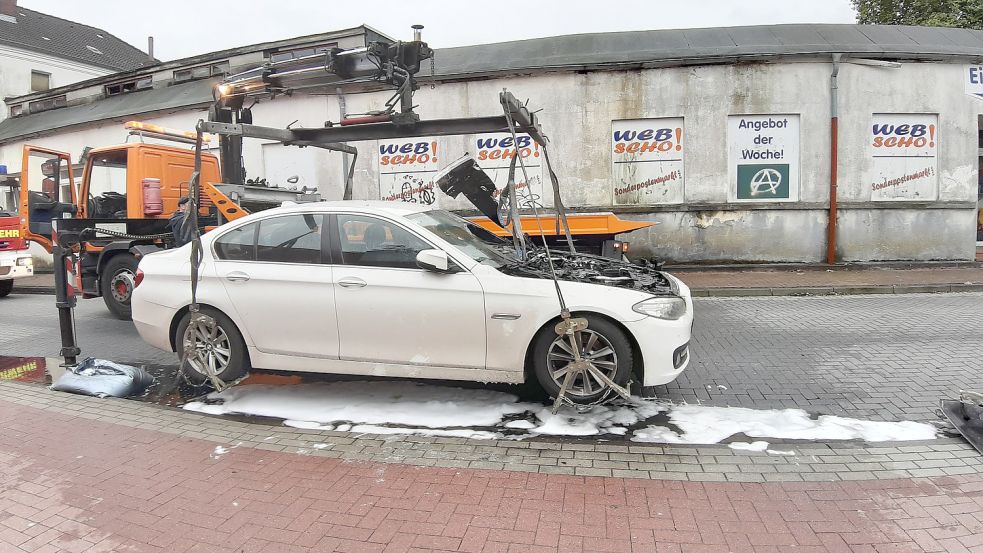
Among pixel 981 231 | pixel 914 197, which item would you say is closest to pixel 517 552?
pixel 914 197

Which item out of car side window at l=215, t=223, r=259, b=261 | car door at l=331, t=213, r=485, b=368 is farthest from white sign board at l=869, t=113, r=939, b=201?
car side window at l=215, t=223, r=259, b=261

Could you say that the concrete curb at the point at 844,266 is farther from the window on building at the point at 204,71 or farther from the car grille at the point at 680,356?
the window on building at the point at 204,71

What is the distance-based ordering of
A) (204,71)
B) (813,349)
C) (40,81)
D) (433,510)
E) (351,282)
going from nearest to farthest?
1. (433,510)
2. (351,282)
3. (813,349)
4. (204,71)
5. (40,81)

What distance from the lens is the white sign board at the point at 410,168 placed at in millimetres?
14516

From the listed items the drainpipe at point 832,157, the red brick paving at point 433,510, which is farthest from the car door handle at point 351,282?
the drainpipe at point 832,157

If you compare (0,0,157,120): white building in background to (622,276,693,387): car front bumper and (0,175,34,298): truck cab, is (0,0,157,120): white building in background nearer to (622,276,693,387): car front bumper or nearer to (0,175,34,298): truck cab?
(0,175,34,298): truck cab

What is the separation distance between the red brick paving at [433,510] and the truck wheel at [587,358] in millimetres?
1038

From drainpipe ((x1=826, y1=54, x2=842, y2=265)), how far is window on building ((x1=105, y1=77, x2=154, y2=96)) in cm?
1860

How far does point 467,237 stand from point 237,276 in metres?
1.94

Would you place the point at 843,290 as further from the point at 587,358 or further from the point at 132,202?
the point at 132,202

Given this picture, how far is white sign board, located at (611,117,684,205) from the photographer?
1335 centimetres

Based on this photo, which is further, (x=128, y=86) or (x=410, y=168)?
(x=128, y=86)

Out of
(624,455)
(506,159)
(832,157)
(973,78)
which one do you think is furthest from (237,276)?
(973,78)

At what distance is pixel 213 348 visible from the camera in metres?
5.20
